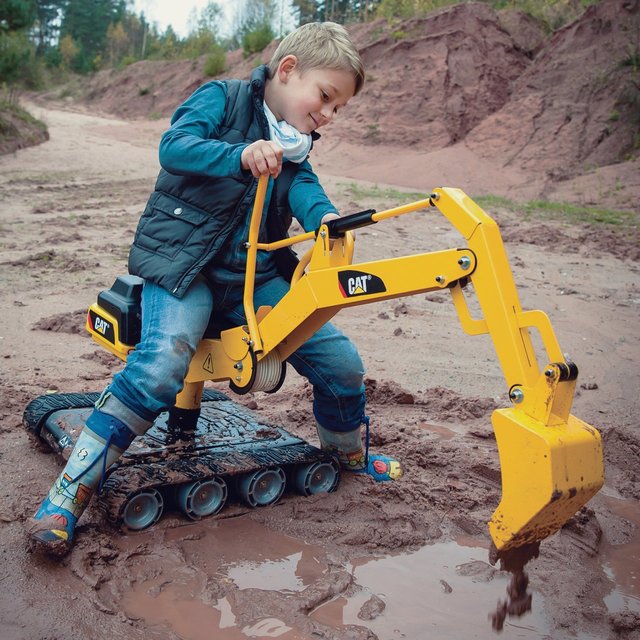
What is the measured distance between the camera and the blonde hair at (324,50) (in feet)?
9.45

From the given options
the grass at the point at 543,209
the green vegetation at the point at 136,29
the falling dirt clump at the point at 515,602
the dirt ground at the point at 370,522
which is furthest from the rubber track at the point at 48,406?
the green vegetation at the point at 136,29

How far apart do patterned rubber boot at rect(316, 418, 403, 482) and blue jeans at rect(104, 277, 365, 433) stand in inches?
2.0

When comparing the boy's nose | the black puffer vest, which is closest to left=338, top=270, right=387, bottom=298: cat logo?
the black puffer vest

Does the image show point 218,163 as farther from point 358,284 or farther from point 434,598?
point 434,598

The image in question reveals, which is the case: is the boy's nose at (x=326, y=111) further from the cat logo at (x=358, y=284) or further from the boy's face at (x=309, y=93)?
the cat logo at (x=358, y=284)

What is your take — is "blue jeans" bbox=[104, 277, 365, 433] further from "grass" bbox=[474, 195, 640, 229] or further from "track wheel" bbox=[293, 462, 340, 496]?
"grass" bbox=[474, 195, 640, 229]

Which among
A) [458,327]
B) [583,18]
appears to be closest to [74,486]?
[458,327]

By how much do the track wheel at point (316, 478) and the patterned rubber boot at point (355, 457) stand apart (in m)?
0.10

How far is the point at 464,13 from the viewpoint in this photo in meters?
19.2

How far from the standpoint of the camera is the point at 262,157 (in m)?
2.60

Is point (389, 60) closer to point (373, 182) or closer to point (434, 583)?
point (373, 182)

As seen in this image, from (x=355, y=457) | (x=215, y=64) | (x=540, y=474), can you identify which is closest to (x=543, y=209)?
(x=355, y=457)

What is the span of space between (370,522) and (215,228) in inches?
51.6

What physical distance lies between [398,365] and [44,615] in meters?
3.13
